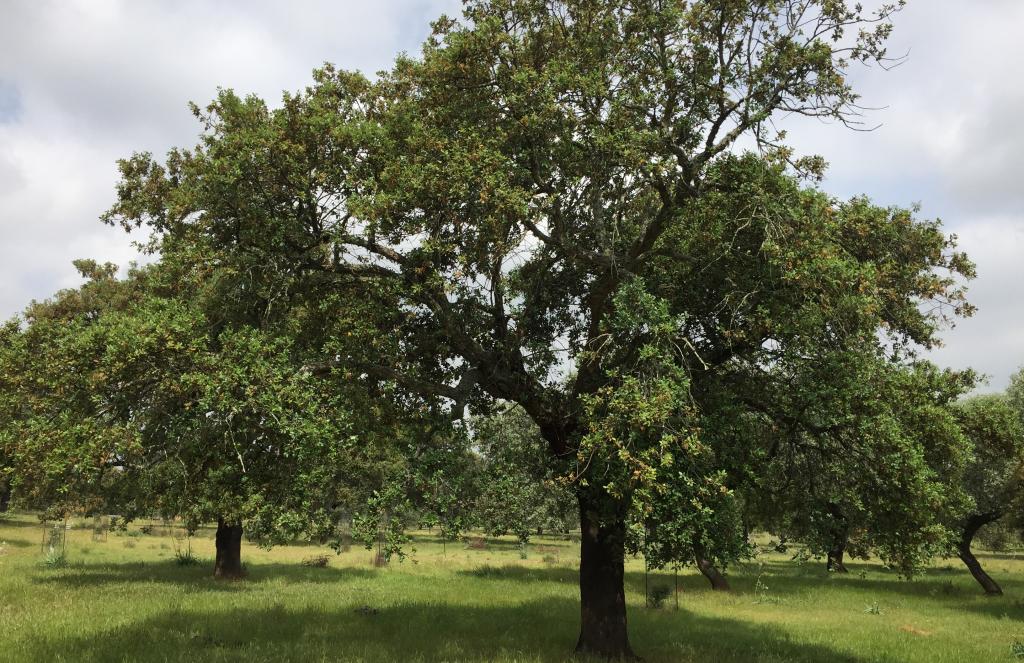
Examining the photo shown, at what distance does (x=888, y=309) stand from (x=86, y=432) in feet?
57.1

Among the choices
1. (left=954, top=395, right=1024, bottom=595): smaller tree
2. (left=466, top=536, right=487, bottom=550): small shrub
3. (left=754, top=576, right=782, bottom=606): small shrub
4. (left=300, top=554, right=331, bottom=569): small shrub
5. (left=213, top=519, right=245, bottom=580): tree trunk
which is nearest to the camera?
(left=954, top=395, right=1024, bottom=595): smaller tree

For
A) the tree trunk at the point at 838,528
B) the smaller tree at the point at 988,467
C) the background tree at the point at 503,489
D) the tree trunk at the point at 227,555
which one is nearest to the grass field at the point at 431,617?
the tree trunk at the point at 227,555

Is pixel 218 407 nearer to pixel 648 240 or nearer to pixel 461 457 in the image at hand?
pixel 461 457

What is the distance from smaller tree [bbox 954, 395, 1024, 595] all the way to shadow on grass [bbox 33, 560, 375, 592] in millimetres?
27033

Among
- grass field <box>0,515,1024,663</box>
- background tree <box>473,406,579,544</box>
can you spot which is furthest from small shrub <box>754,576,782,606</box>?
background tree <box>473,406,579,544</box>

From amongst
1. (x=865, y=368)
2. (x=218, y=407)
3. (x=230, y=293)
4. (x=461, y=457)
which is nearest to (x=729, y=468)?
(x=865, y=368)

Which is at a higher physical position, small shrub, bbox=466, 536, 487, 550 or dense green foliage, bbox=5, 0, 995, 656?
dense green foliage, bbox=5, 0, 995, 656

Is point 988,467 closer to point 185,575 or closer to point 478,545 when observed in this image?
point 478,545

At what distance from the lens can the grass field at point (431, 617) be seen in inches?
579

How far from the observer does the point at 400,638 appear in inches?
657

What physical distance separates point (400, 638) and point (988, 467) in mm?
46189

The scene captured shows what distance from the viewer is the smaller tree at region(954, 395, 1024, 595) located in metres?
16.5

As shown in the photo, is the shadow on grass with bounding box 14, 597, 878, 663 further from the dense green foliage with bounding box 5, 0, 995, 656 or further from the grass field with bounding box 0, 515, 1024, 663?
the dense green foliage with bounding box 5, 0, 995, 656

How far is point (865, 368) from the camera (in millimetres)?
12125
